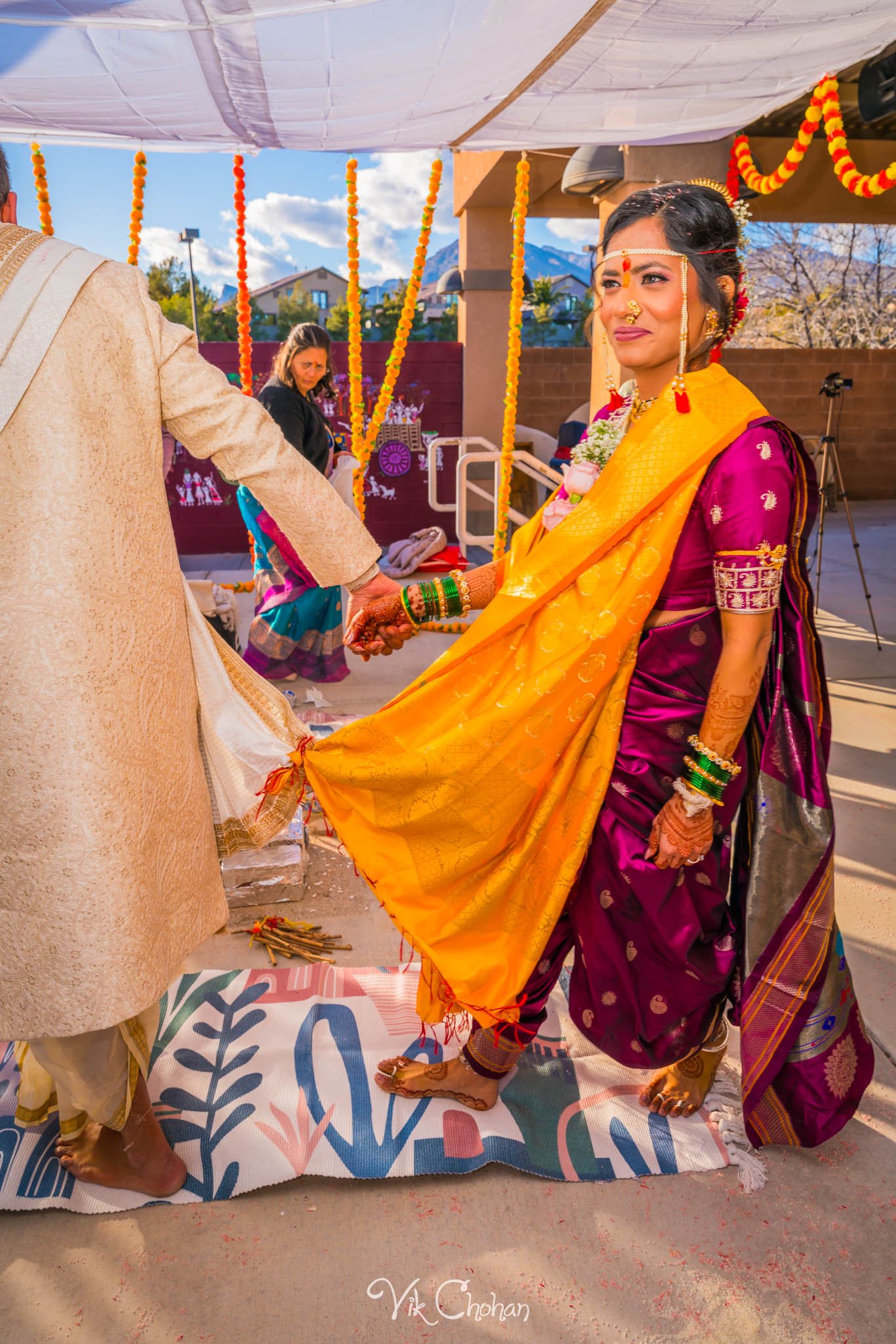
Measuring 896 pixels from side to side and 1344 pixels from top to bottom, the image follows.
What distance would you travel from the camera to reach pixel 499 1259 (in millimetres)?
1481

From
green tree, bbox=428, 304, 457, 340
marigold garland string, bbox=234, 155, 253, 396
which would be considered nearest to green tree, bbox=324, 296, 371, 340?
green tree, bbox=428, 304, 457, 340

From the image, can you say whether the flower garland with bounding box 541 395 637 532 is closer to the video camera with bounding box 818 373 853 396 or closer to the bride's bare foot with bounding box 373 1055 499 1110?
the bride's bare foot with bounding box 373 1055 499 1110

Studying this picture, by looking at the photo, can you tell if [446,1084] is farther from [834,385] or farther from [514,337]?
[834,385]

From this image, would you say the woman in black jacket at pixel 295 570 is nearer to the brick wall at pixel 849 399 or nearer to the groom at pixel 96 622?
the groom at pixel 96 622

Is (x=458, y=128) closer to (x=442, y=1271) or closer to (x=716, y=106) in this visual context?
(x=716, y=106)

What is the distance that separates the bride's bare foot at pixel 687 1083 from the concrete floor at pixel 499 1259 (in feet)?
0.51

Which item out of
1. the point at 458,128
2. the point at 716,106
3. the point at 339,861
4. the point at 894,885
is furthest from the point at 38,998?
the point at 716,106

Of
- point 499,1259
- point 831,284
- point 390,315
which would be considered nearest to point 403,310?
point 499,1259

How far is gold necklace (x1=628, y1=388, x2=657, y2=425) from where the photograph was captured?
5.32ft

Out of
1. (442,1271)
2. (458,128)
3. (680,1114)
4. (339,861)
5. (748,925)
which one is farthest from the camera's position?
(458,128)

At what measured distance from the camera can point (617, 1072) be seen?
1912 millimetres

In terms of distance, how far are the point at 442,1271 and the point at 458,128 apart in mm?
3496

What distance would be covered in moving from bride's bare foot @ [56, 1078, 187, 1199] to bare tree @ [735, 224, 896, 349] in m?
21.9

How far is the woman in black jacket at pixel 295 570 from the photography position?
13.1 ft
